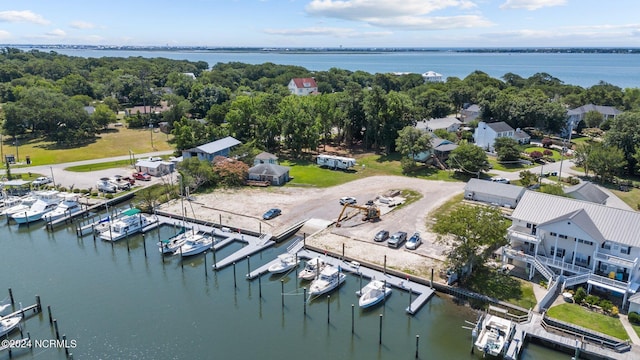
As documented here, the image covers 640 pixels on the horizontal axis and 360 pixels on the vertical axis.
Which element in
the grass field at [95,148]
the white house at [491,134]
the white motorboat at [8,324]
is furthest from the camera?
the white house at [491,134]

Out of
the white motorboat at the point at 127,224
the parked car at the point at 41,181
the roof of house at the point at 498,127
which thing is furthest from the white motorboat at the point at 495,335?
the parked car at the point at 41,181

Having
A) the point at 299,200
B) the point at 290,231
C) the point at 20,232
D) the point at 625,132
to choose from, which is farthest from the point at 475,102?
the point at 20,232

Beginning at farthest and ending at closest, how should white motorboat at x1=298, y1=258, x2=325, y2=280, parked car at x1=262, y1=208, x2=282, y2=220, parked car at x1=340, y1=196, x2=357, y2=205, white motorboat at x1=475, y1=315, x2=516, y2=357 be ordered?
parked car at x1=340, y1=196, x2=357, y2=205
parked car at x1=262, y1=208, x2=282, y2=220
white motorboat at x1=298, y1=258, x2=325, y2=280
white motorboat at x1=475, y1=315, x2=516, y2=357

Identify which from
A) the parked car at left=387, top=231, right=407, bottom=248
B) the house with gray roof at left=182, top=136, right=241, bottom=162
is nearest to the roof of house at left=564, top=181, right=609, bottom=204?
the parked car at left=387, top=231, right=407, bottom=248

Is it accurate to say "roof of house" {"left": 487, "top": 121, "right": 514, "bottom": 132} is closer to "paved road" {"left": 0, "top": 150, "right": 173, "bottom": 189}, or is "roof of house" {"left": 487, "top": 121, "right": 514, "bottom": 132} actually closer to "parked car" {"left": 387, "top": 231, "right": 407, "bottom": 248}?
"parked car" {"left": 387, "top": 231, "right": 407, "bottom": 248}

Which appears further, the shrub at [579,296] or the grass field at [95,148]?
the grass field at [95,148]

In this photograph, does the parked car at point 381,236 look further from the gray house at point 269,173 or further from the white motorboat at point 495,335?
the gray house at point 269,173

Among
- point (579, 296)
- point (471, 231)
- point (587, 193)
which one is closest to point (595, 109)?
point (587, 193)
